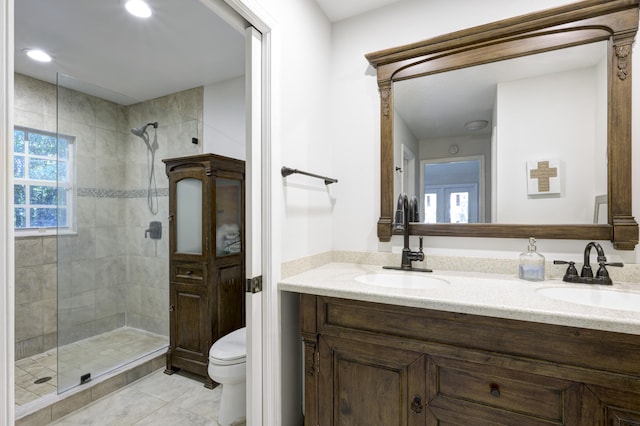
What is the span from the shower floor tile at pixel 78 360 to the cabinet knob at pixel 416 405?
7.26 feet

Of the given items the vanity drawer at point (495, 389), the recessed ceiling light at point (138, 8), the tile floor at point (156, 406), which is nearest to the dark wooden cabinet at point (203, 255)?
the tile floor at point (156, 406)

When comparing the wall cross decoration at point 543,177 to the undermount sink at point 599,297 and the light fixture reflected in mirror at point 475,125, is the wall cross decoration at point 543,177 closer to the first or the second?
the light fixture reflected in mirror at point 475,125

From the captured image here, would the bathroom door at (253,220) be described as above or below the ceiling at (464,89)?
below

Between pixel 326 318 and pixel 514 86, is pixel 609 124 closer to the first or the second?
pixel 514 86

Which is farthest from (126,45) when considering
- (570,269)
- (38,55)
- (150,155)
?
(570,269)

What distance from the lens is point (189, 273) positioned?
7.53 ft

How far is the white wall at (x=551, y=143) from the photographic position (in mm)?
1434

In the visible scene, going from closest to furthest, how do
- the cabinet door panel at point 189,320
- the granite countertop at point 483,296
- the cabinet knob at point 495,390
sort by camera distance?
the granite countertop at point 483,296 < the cabinet knob at point 495,390 < the cabinet door panel at point 189,320

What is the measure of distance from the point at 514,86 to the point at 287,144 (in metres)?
1.19

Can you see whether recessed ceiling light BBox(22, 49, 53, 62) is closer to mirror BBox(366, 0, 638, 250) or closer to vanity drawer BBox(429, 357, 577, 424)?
mirror BBox(366, 0, 638, 250)

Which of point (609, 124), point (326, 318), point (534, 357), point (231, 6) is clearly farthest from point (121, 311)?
point (609, 124)

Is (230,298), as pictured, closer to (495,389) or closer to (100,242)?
(100,242)

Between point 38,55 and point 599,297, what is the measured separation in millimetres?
3839

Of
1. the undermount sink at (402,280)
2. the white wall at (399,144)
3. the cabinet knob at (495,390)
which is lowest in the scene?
the cabinet knob at (495,390)
